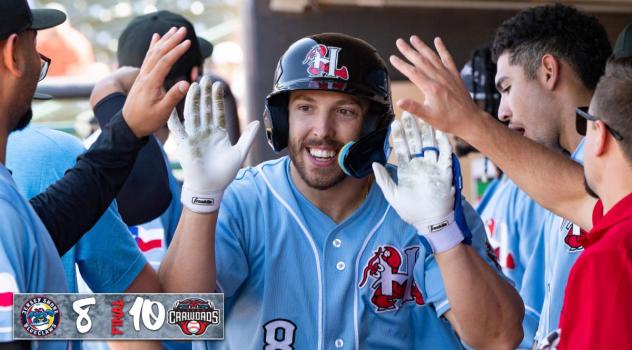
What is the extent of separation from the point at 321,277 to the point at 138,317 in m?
0.61

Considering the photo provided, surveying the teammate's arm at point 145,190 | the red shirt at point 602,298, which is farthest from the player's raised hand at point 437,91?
the teammate's arm at point 145,190

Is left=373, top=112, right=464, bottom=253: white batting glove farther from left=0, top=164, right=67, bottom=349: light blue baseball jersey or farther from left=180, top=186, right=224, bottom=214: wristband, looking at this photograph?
left=0, top=164, right=67, bottom=349: light blue baseball jersey

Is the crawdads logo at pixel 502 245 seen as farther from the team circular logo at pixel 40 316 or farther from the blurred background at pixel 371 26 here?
the team circular logo at pixel 40 316

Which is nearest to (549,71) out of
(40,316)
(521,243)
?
(521,243)

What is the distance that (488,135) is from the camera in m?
2.65

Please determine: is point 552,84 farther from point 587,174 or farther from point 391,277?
point 587,174

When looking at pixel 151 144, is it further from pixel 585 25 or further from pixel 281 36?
pixel 281 36

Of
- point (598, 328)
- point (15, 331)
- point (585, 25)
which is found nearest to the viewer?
point (598, 328)

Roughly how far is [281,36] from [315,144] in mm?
2780

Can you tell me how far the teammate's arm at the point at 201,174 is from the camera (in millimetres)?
2674

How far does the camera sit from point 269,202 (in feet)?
9.94

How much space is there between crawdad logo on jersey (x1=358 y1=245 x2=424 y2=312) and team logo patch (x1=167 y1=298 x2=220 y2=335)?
1.65ft

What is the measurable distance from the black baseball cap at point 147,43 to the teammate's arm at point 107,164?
1533 mm

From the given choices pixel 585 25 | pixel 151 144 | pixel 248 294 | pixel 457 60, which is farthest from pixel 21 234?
pixel 457 60
